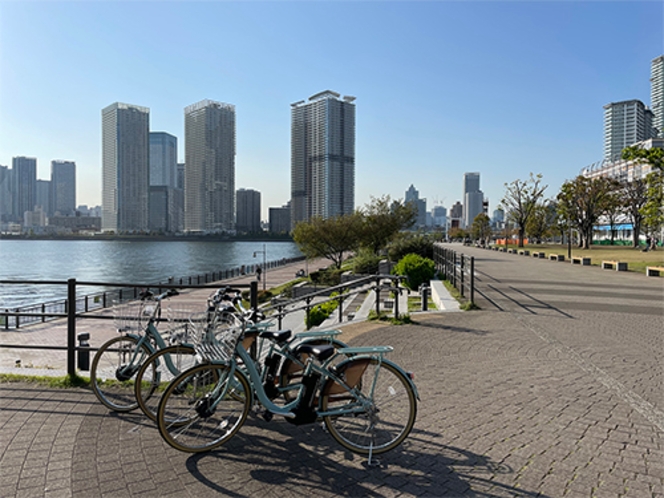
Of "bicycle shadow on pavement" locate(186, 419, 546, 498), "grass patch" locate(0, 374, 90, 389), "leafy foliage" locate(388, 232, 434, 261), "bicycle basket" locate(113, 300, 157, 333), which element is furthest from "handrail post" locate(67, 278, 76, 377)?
"leafy foliage" locate(388, 232, 434, 261)

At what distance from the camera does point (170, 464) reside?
11.7 feet

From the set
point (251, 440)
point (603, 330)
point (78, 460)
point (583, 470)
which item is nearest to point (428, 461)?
point (583, 470)

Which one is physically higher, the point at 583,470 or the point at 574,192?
the point at 574,192

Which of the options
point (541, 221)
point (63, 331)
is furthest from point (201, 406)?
point (541, 221)

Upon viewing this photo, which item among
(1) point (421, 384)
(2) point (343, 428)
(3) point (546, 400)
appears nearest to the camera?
(2) point (343, 428)

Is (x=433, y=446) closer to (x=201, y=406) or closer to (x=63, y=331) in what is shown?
(x=201, y=406)

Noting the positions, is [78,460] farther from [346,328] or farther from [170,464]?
[346,328]

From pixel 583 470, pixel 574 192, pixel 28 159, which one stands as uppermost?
pixel 28 159

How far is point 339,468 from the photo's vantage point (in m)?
3.55

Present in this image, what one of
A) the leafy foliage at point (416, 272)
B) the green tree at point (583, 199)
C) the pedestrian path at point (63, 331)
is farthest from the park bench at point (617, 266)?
the green tree at point (583, 199)

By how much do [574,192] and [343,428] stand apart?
2366 inches

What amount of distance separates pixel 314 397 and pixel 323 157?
147 metres

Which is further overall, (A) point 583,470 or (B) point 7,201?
(B) point 7,201

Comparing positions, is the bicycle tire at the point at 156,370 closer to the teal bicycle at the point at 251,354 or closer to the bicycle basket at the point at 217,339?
the teal bicycle at the point at 251,354
